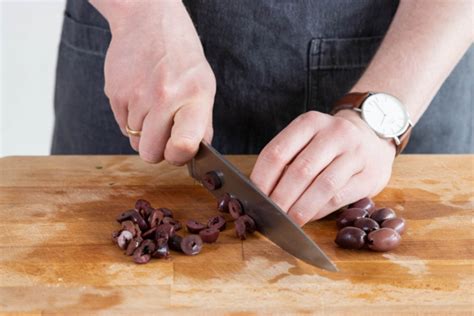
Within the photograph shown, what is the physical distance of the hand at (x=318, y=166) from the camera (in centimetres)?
157

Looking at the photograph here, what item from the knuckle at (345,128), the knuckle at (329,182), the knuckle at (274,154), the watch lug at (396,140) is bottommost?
the knuckle at (329,182)

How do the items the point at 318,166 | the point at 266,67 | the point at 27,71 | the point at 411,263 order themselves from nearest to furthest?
the point at 411,263, the point at 318,166, the point at 266,67, the point at 27,71

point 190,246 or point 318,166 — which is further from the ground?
point 318,166

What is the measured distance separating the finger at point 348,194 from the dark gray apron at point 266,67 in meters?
0.46

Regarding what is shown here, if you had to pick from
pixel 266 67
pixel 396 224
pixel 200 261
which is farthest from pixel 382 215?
pixel 266 67

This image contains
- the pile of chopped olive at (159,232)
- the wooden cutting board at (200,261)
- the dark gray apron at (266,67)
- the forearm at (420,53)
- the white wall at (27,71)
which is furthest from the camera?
the white wall at (27,71)

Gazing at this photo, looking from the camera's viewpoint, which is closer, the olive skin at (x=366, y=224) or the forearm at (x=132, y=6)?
the olive skin at (x=366, y=224)

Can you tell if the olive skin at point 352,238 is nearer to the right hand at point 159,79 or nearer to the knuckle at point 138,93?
the right hand at point 159,79

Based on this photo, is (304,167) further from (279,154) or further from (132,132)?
(132,132)

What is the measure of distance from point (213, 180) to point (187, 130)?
121 millimetres

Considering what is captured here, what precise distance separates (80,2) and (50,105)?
4.49 ft

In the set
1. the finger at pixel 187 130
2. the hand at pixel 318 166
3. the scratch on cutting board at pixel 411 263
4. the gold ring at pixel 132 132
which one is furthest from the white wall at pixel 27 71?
the scratch on cutting board at pixel 411 263

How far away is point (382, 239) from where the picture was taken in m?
1.50

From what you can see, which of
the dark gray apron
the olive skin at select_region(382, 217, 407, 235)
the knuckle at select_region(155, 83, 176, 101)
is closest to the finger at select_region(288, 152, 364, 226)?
the olive skin at select_region(382, 217, 407, 235)
